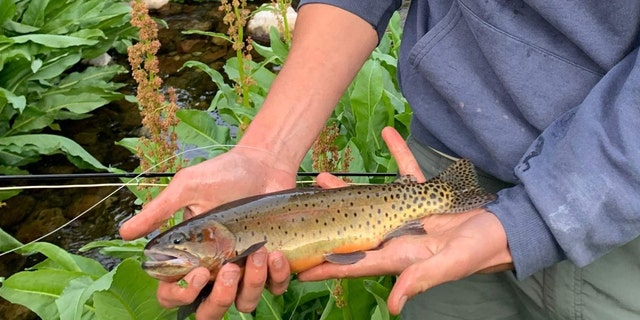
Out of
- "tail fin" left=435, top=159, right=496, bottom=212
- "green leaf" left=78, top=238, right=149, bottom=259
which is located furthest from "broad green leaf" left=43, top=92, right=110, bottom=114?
"tail fin" left=435, top=159, right=496, bottom=212

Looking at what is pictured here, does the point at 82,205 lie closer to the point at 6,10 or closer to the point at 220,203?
the point at 6,10

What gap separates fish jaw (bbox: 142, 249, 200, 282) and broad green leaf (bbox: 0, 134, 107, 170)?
345 centimetres

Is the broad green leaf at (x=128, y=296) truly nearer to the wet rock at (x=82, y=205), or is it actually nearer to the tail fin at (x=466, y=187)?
the tail fin at (x=466, y=187)

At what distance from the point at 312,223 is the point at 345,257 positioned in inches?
9.3

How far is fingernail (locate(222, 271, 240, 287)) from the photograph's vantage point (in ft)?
6.40

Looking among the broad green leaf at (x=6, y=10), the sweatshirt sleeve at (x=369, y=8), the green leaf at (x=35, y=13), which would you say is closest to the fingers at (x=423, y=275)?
the sweatshirt sleeve at (x=369, y=8)

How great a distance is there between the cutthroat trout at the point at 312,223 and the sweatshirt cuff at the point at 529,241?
0.26 meters

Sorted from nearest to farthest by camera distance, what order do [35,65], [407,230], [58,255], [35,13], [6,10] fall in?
[407,230]
[58,255]
[35,65]
[6,10]
[35,13]

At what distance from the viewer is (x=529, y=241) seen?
5.99ft

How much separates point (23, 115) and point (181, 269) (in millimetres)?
4209

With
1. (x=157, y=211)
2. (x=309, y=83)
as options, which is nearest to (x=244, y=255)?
(x=157, y=211)

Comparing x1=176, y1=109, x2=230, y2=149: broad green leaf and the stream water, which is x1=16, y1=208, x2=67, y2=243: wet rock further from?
x1=176, y1=109, x2=230, y2=149: broad green leaf

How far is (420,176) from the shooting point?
7.86 feet

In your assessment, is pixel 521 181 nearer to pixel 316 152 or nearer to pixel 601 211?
pixel 601 211
